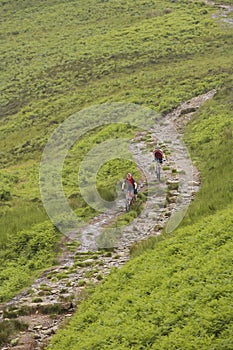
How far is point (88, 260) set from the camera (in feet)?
59.1

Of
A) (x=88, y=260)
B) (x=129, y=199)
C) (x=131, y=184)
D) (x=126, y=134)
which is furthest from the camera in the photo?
(x=126, y=134)

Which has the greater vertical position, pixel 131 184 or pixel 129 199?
pixel 131 184

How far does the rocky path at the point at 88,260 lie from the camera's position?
14.7m

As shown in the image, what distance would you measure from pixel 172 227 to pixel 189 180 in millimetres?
6060

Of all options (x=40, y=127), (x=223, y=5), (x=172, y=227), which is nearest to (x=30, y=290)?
(x=172, y=227)

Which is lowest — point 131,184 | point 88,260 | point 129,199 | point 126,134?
point 88,260

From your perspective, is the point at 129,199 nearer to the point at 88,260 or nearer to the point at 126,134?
the point at 88,260

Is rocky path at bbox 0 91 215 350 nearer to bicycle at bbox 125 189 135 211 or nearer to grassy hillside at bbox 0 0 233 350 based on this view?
bicycle at bbox 125 189 135 211

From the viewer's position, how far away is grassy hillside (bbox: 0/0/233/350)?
40.5 ft

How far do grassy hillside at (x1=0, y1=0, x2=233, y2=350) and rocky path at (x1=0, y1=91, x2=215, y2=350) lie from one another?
682 mm

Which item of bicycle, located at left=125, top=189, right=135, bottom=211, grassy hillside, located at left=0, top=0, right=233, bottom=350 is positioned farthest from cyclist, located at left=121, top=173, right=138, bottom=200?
grassy hillside, located at left=0, top=0, right=233, bottom=350

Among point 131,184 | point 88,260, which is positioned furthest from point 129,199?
point 88,260

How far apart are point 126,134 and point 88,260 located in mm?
18888

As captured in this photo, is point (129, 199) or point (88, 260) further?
point (129, 199)
